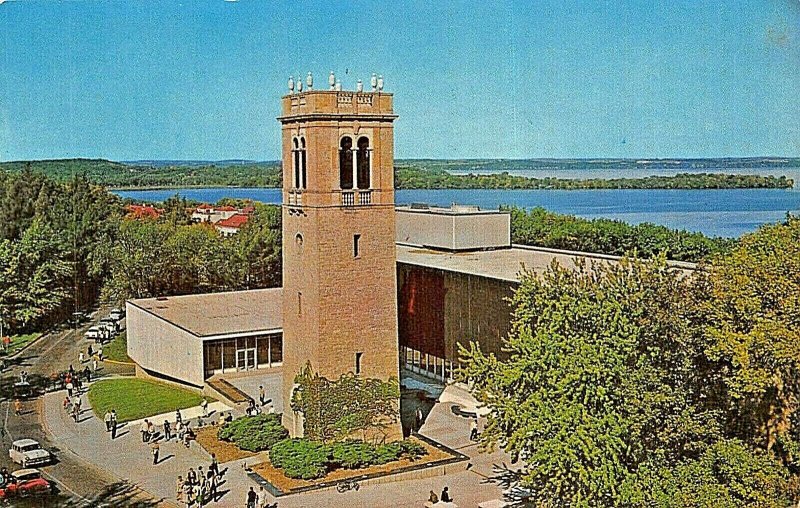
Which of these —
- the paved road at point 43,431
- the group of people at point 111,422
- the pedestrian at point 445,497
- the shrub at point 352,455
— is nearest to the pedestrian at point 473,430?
the shrub at point 352,455

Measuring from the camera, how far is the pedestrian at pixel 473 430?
502 inches

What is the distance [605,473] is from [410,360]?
25.3 ft

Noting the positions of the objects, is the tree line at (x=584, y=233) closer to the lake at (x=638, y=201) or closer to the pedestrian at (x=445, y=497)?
the lake at (x=638, y=201)

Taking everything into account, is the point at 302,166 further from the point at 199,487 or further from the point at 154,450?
the point at 154,450

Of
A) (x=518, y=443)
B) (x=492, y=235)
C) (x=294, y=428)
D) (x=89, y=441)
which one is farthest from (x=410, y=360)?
(x=518, y=443)

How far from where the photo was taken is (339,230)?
1180 cm

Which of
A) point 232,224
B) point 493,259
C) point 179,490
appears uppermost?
point 232,224

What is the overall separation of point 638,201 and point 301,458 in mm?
11085

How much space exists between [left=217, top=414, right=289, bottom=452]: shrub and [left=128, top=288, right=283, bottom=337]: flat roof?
1.77 metres

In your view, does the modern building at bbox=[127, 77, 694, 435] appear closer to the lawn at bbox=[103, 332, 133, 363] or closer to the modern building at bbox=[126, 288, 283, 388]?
the modern building at bbox=[126, 288, 283, 388]

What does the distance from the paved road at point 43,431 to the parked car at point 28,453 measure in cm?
9

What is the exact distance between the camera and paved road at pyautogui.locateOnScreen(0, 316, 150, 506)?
11258 millimetres

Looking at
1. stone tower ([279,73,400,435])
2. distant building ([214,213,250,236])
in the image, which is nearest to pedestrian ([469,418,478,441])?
stone tower ([279,73,400,435])

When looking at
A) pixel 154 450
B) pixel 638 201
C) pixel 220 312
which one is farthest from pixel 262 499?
pixel 638 201
